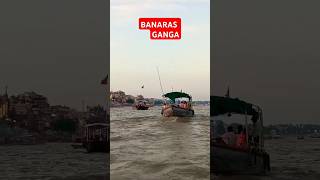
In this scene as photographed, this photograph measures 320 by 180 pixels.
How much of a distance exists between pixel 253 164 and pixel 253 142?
275 mm

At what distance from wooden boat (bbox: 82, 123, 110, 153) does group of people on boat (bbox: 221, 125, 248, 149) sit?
4.80 ft

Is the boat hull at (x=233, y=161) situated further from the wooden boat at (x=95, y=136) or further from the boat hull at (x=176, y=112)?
the boat hull at (x=176, y=112)

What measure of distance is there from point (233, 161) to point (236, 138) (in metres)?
0.28

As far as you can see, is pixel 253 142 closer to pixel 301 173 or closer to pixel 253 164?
pixel 253 164

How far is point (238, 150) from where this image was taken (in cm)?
546

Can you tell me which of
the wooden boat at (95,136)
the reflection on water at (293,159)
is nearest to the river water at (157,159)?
the wooden boat at (95,136)

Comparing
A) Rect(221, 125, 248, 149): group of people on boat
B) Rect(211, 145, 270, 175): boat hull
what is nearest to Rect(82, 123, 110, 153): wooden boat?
Rect(211, 145, 270, 175): boat hull

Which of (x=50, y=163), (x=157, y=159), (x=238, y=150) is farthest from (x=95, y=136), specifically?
(x=157, y=159)

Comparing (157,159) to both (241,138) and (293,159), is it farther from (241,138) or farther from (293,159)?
(293,159)

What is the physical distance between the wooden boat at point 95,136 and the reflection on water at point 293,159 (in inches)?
58.1

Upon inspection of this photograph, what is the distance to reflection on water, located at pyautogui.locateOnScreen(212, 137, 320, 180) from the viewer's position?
4.43 meters

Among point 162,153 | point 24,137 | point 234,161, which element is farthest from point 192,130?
point 24,137

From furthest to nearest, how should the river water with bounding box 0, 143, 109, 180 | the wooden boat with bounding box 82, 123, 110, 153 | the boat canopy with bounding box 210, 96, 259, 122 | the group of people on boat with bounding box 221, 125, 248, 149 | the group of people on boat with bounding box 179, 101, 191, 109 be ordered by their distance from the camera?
1. the group of people on boat with bounding box 179, 101, 191, 109
2. the group of people on boat with bounding box 221, 125, 248, 149
3. the boat canopy with bounding box 210, 96, 259, 122
4. the wooden boat with bounding box 82, 123, 110, 153
5. the river water with bounding box 0, 143, 109, 180

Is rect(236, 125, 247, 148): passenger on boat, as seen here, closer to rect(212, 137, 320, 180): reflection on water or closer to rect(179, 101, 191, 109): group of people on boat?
rect(212, 137, 320, 180): reflection on water
